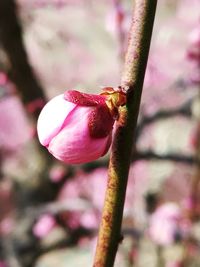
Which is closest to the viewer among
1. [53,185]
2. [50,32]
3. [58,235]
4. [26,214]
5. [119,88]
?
[119,88]

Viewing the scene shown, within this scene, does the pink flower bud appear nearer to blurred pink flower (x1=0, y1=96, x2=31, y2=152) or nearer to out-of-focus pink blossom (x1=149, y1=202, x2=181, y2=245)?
out-of-focus pink blossom (x1=149, y1=202, x2=181, y2=245)

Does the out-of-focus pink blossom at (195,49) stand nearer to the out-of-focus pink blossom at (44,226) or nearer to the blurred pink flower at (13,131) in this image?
the out-of-focus pink blossom at (44,226)

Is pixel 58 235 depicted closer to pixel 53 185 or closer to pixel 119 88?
pixel 53 185

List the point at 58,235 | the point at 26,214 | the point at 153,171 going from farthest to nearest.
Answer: the point at 153,171 < the point at 58,235 < the point at 26,214

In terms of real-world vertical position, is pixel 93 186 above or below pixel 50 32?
below

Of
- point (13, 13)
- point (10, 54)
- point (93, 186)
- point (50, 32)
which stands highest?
point (13, 13)

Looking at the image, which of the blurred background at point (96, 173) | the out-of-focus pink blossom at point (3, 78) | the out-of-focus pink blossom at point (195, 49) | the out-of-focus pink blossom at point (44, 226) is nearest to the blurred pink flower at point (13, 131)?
the blurred background at point (96, 173)

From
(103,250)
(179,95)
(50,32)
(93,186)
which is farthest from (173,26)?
(103,250)
